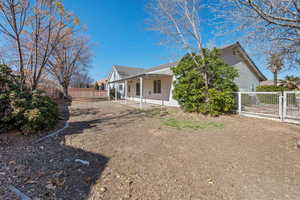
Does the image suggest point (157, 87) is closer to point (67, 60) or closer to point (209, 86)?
point (209, 86)

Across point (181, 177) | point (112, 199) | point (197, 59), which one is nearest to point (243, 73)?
point (197, 59)

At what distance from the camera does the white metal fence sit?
5660 millimetres

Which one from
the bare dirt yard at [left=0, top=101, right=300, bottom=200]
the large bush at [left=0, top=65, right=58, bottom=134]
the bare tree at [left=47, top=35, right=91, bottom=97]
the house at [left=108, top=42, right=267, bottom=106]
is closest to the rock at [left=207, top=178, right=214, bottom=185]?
the bare dirt yard at [left=0, top=101, right=300, bottom=200]

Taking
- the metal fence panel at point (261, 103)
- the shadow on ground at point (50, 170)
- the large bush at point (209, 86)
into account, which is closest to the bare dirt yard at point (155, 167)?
the shadow on ground at point (50, 170)

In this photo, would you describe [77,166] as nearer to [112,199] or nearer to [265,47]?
[112,199]

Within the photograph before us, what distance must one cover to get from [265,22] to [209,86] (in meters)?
4.21

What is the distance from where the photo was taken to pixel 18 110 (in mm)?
4125

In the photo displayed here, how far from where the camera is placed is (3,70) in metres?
4.83

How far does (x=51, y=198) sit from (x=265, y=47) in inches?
286

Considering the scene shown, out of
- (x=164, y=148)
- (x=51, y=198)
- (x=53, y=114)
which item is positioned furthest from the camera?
(x=53, y=114)

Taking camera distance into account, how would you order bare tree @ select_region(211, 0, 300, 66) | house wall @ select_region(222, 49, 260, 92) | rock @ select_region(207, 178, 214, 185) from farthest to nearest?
house wall @ select_region(222, 49, 260, 92), bare tree @ select_region(211, 0, 300, 66), rock @ select_region(207, 178, 214, 185)

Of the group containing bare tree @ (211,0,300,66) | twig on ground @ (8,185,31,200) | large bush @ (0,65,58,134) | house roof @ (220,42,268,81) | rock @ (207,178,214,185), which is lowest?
rock @ (207,178,214,185)

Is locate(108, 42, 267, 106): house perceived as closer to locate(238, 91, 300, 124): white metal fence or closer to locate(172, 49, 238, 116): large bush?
locate(172, 49, 238, 116): large bush

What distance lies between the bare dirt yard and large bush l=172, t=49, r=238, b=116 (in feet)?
10.0
